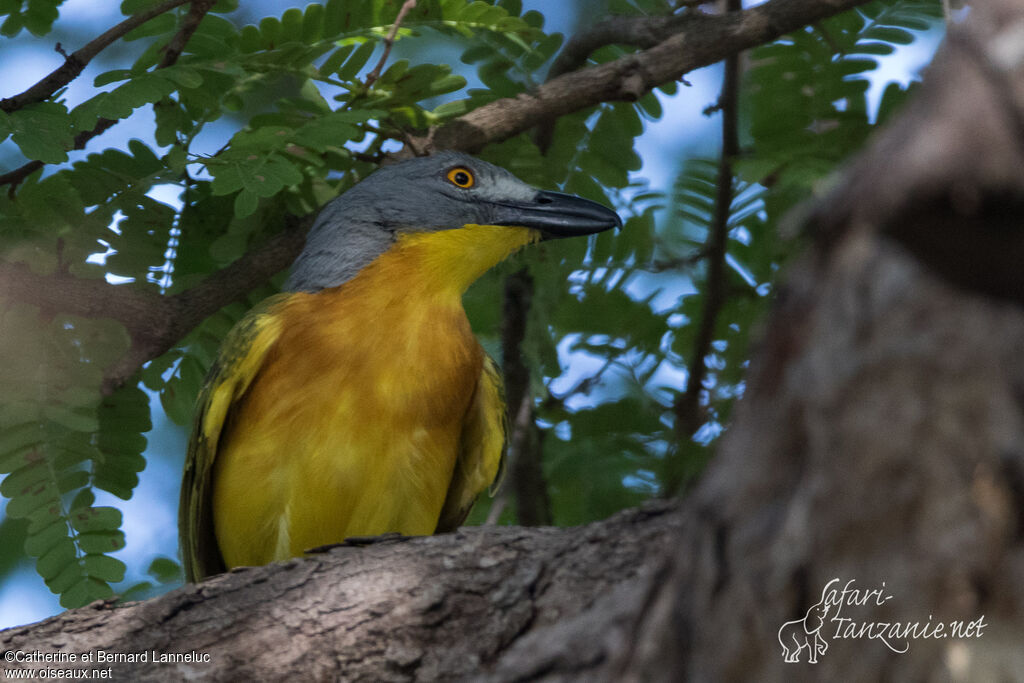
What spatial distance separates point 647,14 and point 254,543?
405 cm

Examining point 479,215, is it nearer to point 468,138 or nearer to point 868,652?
point 468,138

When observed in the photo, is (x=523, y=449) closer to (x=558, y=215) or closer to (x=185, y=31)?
(x=558, y=215)

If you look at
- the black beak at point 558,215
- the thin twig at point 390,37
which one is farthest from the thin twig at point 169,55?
the black beak at point 558,215

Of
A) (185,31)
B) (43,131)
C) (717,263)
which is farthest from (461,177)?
(43,131)

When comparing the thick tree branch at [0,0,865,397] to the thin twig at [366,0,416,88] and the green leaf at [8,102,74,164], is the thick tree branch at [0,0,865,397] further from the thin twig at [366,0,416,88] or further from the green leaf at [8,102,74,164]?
the thin twig at [366,0,416,88]

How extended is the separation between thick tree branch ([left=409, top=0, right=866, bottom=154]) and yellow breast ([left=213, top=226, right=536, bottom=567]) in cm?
104

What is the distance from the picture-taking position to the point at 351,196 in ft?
19.8

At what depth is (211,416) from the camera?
546 cm

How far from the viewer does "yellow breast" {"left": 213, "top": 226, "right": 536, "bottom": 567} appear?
5.29 metres

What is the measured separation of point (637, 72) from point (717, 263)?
1.42m

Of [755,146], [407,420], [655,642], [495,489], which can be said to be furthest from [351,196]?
[655,642]

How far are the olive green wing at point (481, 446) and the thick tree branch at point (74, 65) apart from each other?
2.62 meters

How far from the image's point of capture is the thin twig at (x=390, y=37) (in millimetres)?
5449

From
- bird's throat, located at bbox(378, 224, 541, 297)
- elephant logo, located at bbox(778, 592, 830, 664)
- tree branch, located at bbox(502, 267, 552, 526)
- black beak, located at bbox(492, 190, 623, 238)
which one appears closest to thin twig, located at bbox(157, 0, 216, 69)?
bird's throat, located at bbox(378, 224, 541, 297)
